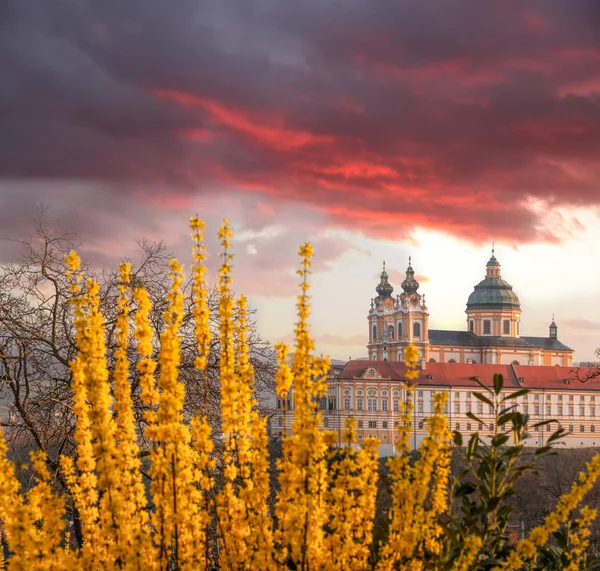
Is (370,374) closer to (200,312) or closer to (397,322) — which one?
(397,322)

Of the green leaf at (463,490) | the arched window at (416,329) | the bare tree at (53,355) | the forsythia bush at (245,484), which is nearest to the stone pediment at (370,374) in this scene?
the arched window at (416,329)

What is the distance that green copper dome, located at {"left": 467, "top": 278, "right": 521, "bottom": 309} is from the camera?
390 ft

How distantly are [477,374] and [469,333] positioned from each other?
26.5 metres

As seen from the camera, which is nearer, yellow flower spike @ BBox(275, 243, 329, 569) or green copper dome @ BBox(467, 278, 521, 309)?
yellow flower spike @ BBox(275, 243, 329, 569)

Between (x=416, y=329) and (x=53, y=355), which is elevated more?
(x=416, y=329)

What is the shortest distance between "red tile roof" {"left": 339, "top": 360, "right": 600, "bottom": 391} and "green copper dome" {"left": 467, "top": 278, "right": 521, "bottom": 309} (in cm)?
2176

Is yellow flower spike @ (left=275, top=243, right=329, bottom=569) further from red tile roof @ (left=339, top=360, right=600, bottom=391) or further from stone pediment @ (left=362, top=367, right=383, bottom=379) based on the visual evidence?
stone pediment @ (left=362, top=367, right=383, bottom=379)

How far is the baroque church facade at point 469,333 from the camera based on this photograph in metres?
112

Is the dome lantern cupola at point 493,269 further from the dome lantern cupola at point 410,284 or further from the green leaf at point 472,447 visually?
the green leaf at point 472,447

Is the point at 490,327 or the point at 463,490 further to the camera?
the point at 490,327

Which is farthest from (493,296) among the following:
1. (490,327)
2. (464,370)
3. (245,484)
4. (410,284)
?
(245,484)

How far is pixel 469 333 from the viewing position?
115938mm

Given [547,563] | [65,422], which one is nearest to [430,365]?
[65,422]

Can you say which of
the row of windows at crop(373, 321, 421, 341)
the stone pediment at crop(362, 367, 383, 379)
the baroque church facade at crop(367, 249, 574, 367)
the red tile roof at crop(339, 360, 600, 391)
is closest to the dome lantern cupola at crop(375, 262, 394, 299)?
the baroque church facade at crop(367, 249, 574, 367)
